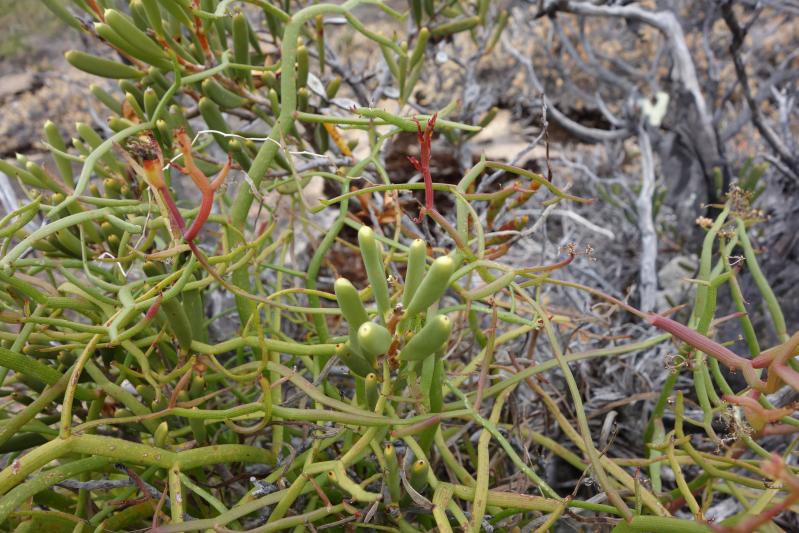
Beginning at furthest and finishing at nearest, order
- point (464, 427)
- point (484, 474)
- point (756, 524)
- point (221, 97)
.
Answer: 1. point (221, 97)
2. point (464, 427)
3. point (484, 474)
4. point (756, 524)

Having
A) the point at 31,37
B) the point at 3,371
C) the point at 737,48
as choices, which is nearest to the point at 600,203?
the point at 737,48

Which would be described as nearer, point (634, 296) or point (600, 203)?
point (634, 296)

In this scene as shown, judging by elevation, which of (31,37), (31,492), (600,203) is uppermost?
(31,37)

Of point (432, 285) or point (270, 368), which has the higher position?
point (432, 285)

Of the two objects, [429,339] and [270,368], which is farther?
[270,368]

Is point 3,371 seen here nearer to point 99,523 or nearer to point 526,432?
point 99,523

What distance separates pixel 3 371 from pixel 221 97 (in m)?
0.35

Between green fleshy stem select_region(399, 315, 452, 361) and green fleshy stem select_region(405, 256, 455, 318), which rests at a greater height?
green fleshy stem select_region(405, 256, 455, 318)

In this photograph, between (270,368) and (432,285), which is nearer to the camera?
(432,285)

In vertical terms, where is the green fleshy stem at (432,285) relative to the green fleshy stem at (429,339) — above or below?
above

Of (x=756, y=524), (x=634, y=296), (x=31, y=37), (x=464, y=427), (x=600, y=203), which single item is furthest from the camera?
(x=31, y=37)

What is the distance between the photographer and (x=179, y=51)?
625mm

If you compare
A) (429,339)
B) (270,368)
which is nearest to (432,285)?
(429,339)

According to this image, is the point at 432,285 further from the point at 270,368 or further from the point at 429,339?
the point at 270,368
